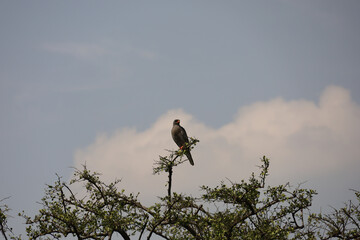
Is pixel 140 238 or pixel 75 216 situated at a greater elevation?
pixel 75 216

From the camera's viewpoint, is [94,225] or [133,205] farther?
[133,205]

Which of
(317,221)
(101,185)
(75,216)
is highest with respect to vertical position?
(101,185)

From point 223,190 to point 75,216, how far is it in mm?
4356

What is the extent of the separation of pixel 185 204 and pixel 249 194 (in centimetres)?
216

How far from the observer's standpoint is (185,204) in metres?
12.2

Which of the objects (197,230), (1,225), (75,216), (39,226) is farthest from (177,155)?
(1,225)

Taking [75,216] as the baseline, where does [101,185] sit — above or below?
above

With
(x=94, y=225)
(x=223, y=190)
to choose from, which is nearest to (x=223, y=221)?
(x=223, y=190)

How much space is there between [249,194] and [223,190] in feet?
2.65

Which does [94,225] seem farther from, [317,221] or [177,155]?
[317,221]

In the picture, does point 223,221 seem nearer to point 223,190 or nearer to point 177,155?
point 223,190

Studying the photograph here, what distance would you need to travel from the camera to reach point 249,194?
437 inches

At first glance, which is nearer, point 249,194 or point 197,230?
point 249,194

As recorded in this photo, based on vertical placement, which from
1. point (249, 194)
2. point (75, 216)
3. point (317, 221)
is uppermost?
point (75, 216)
